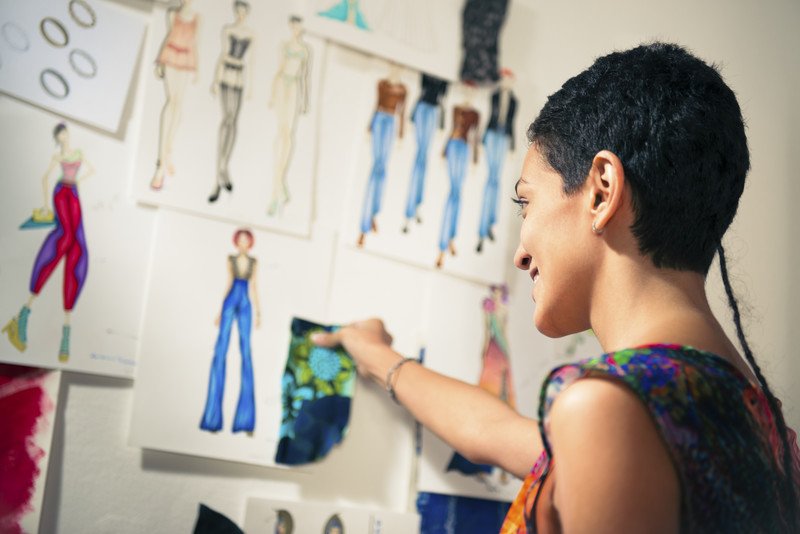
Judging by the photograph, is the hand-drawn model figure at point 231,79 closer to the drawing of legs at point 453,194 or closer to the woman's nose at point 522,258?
the drawing of legs at point 453,194

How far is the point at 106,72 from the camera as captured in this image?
3.54ft

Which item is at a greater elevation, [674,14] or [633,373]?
[674,14]

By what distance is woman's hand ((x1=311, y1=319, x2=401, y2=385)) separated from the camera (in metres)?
1.15

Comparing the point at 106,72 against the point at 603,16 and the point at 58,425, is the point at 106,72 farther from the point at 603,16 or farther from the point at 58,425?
the point at 603,16

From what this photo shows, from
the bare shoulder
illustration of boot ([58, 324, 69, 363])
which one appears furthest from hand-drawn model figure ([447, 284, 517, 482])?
the bare shoulder

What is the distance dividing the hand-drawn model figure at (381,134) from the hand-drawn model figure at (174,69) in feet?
1.00

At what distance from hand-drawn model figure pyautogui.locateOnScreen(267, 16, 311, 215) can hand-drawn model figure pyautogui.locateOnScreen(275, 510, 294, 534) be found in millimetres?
441

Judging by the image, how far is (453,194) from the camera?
1332 mm

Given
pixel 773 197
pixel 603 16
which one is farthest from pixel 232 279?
pixel 773 197

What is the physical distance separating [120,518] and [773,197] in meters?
1.47

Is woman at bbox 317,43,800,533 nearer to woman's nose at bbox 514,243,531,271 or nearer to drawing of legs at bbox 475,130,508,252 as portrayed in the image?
woman's nose at bbox 514,243,531,271

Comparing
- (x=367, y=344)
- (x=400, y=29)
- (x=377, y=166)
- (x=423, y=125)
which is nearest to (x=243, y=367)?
(x=367, y=344)

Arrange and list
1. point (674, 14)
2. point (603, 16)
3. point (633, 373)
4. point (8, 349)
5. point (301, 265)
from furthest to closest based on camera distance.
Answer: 1. point (674, 14)
2. point (603, 16)
3. point (301, 265)
4. point (8, 349)
5. point (633, 373)

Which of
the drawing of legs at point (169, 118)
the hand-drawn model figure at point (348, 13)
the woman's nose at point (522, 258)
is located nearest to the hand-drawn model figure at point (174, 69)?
the drawing of legs at point (169, 118)
